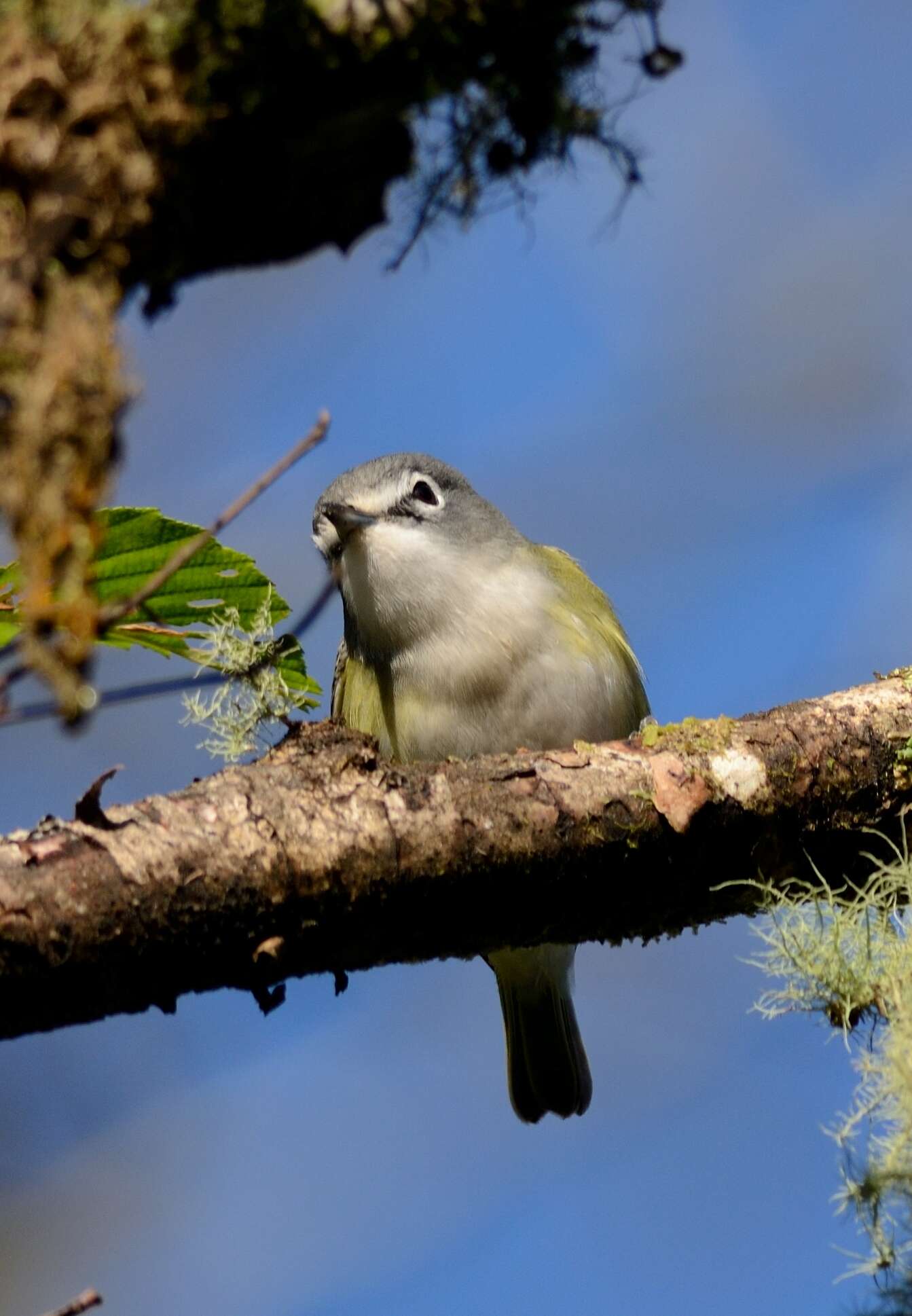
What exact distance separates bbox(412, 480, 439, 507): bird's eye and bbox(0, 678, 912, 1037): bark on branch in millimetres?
1452

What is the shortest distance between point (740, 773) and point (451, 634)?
1307 mm

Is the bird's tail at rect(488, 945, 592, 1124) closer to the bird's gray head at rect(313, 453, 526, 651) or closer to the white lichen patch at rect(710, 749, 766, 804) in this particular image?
the bird's gray head at rect(313, 453, 526, 651)

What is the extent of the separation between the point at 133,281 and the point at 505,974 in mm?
3673

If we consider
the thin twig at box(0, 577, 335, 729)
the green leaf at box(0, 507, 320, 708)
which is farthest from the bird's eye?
the thin twig at box(0, 577, 335, 729)

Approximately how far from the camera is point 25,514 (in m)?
1.52

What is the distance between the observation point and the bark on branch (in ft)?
7.95

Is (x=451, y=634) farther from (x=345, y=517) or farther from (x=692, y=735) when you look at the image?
(x=692, y=735)

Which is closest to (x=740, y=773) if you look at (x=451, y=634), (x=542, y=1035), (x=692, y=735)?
(x=692, y=735)

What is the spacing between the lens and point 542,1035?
4.83 m

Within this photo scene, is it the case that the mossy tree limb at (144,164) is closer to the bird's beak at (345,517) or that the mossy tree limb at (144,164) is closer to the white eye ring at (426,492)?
the bird's beak at (345,517)

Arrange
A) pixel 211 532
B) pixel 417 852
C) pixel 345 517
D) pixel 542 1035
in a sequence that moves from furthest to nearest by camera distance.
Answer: pixel 542 1035, pixel 345 517, pixel 417 852, pixel 211 532

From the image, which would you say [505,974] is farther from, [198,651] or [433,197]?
[433,197]

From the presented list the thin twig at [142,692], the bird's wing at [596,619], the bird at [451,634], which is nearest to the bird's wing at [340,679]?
the bird at [451,634]

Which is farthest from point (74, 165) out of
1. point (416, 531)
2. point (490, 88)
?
point (416, 531)
